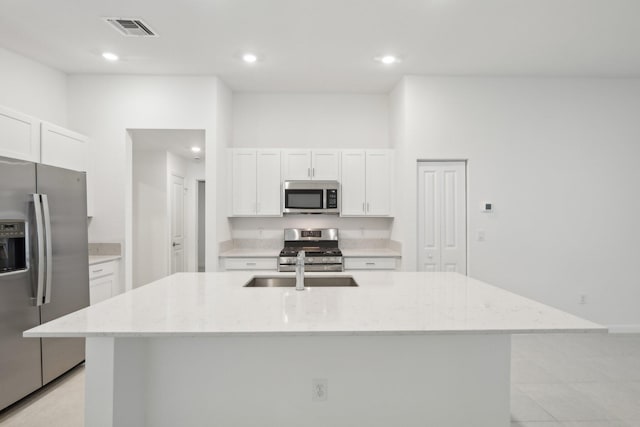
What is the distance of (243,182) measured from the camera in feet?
14.5

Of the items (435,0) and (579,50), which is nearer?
(435,0)

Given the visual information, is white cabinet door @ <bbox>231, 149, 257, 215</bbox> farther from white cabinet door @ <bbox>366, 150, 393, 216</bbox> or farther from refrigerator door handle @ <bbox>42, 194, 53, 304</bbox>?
refrigerator door handle @ <bbox>42, 194, 53, 304</bbox>

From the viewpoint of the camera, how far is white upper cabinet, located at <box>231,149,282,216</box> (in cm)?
440

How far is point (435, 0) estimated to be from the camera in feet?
8.68

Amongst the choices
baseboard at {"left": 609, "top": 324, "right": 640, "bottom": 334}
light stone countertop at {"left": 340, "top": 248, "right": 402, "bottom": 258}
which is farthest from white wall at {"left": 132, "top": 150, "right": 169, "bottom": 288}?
baseboard at {"left": 609, "top": 324, "right": 640, "bottom": 334}

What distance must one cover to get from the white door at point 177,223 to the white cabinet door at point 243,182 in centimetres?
166

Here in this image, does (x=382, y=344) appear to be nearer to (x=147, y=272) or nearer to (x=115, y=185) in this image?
(x=115, y=185)

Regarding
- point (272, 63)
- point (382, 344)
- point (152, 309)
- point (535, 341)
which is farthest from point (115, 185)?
point (535, 341)

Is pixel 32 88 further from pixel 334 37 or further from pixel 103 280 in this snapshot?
pixel 334 37

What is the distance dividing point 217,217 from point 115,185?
1.14 meters

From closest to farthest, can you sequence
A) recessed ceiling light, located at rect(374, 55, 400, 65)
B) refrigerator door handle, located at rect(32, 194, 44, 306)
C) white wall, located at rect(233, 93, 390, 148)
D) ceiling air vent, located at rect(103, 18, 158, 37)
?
refrigerator door handle, located at rect(32, 194, 44, 306)
ceiling air vent, located at rect(103, 18, 158, 37)
recessed ceiling light, located at rect(374, 55, 400, 65)
white wall, located at rect(233, 93, 390, 148)

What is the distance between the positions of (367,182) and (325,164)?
0.56m

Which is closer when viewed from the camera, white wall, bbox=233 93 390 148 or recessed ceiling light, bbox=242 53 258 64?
Result: recessed ceiling light, bbox=242 53 258 64

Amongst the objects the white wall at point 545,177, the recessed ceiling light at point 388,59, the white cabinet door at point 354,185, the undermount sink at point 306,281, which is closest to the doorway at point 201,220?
the white cabinet door at point 354,185
